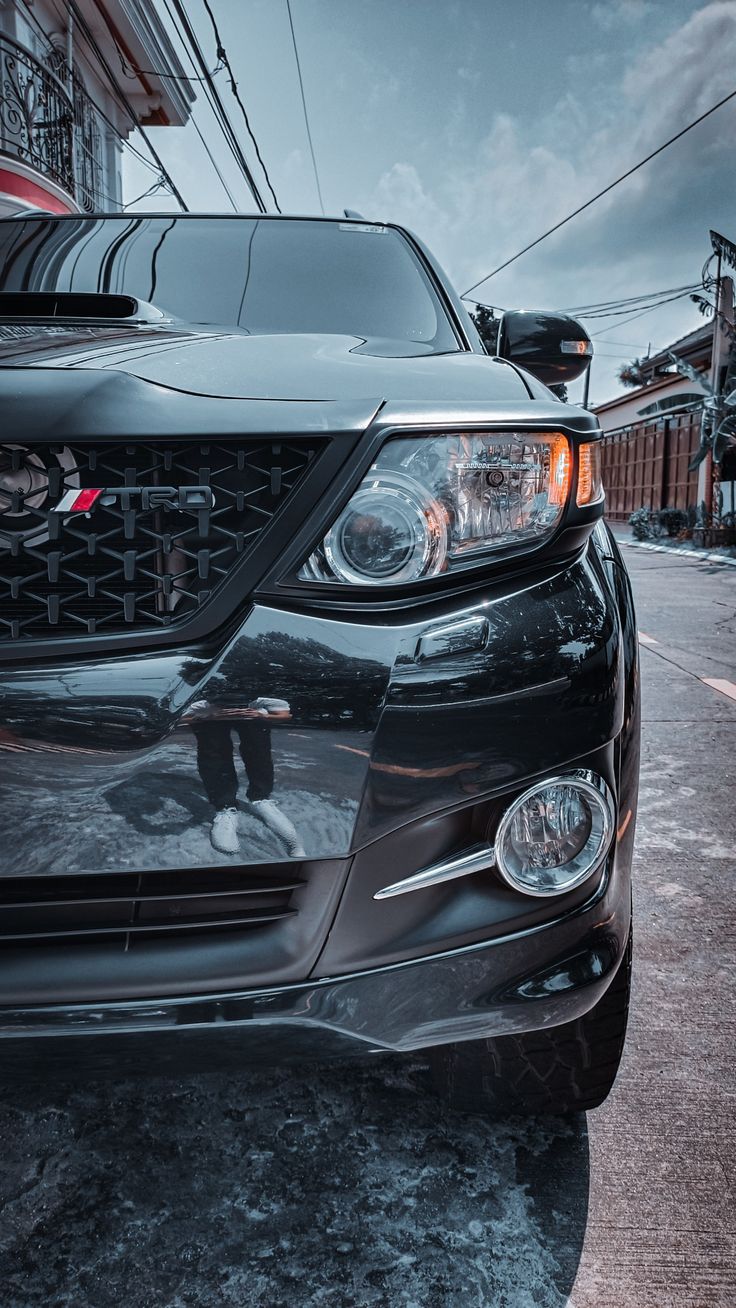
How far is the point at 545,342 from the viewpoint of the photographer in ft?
7.01

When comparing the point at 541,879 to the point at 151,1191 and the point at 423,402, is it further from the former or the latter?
the point at 151,1191

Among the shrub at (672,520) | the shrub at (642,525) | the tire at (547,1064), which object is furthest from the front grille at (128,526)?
the shrub at (642,525)

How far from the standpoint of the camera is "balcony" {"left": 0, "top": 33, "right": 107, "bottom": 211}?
27.4ft

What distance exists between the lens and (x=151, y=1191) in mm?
1355

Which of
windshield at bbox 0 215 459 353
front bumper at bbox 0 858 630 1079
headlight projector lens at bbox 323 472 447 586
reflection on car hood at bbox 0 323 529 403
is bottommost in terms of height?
front bumper at bbox 0 858 630 1079

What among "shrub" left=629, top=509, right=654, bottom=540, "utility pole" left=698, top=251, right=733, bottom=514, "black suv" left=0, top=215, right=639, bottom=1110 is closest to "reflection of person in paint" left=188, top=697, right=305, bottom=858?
"black suv" left=0, top=215, right=639, bottom=1110

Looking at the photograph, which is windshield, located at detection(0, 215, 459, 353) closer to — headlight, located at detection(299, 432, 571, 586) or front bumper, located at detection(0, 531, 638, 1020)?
headlight, located at detection(299, 432, 571, 586)

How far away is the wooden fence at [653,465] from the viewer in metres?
21.5

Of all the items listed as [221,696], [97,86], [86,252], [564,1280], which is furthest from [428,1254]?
[97,86]

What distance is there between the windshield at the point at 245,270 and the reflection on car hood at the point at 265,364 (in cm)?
46

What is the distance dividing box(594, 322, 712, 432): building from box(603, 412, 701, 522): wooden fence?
0.55 meters

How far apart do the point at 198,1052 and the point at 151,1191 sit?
0.44m

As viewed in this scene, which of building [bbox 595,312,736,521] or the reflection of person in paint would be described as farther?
building [bbox 595,312,736,521]

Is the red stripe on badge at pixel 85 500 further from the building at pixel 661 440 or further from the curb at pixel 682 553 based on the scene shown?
the building at pixel 661 440
